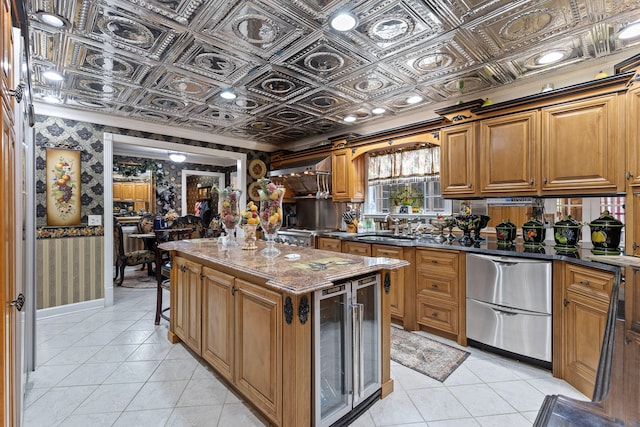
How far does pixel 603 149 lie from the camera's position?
2395 millimetres

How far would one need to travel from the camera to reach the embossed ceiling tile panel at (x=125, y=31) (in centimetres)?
203

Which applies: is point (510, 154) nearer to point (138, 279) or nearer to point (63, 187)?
point (63, 187)

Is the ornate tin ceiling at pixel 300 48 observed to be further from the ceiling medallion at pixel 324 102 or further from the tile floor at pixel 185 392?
the tile floor at pixel 185 392

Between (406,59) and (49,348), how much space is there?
173 inches

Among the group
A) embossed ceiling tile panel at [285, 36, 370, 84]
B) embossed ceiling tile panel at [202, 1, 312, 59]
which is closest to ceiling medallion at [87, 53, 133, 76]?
embossed ceiling tile panel at [202, 1, 312, 59]

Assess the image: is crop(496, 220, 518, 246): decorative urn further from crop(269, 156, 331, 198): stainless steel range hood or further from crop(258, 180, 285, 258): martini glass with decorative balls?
crop(269, 156, 331, 198): stainless steel range hood

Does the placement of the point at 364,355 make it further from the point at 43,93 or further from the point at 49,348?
the point at 43,93

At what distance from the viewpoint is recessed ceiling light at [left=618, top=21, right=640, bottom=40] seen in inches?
84.4

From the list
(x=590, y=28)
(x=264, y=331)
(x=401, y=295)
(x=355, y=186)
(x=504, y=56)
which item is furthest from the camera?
(x=355, y=186)

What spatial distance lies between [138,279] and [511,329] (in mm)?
6175

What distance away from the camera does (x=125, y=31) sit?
2.23m

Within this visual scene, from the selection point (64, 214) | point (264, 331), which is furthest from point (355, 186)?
point (64, 214)

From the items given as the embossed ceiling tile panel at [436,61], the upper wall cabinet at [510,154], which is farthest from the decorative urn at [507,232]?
the embossed ceiling tile panel at [436,61]

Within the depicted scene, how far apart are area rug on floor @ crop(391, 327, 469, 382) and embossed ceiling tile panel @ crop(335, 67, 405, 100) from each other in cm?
273
